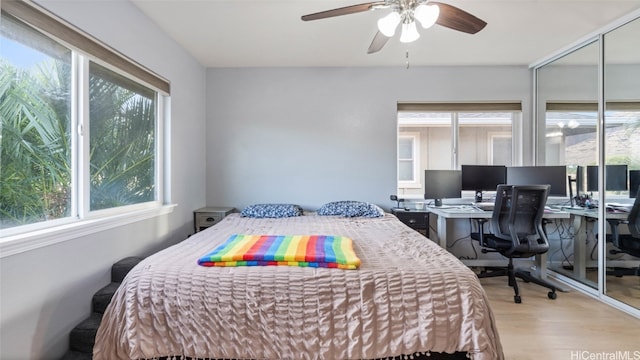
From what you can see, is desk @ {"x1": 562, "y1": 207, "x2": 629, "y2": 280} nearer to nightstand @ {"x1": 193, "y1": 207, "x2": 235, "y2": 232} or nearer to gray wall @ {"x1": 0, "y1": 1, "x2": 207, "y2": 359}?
nightstand @ {"x1": 193, "y1": 207, "x2": 235, "y2": 232}

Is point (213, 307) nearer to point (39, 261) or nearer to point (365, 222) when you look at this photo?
point (39, 261)

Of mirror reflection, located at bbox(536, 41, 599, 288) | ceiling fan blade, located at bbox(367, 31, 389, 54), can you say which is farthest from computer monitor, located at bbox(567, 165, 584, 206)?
ceiling fan blade, located at bbox(367, 31, 389, 54)

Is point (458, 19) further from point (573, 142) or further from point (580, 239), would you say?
point (580, 239)

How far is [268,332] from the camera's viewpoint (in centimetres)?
134

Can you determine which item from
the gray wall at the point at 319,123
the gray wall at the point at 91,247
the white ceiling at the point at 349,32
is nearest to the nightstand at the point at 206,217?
the gray wall at the point at 91,247

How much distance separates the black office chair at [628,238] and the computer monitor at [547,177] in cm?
59

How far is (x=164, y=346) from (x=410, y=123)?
3430 millimetres

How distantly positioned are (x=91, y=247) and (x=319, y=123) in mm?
2571

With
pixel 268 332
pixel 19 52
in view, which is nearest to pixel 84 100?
pixel 19 52

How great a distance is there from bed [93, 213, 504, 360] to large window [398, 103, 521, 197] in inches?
96.4

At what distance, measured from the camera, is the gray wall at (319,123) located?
11.7ft

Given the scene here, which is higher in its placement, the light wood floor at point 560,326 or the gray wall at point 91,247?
the gray wall at point 91,247

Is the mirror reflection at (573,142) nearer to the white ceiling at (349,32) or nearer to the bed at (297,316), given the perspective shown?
the white ceiling at (349,32)

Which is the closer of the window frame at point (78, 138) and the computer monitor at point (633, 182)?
the window frame at point (78, 138)
